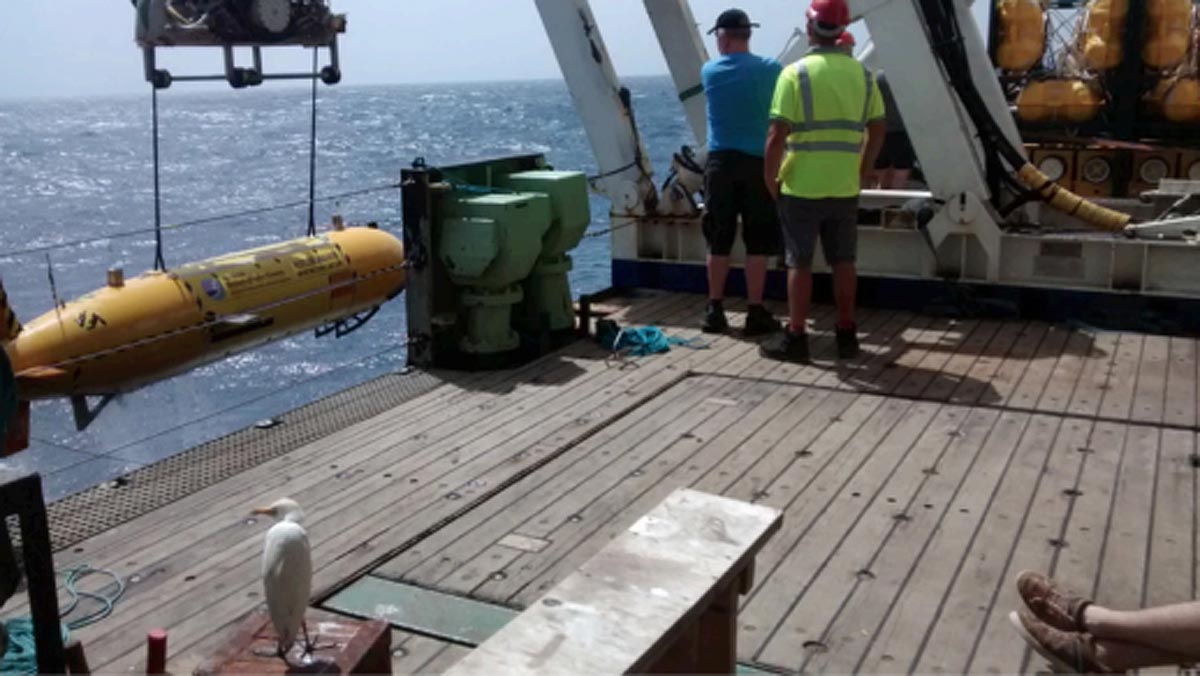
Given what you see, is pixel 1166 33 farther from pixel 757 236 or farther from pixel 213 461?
pixel 213 461

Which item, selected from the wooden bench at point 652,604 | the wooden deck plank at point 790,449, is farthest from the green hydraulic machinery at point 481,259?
the wooden bench at point 652,604

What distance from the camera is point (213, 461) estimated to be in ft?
16.5

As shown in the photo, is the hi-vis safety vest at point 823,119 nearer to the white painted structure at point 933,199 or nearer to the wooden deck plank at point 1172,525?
the white painted structure at point 933,199

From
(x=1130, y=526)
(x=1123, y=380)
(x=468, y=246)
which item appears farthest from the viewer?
(x=468, y=246)

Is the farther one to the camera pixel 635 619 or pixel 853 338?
pixel 853 338

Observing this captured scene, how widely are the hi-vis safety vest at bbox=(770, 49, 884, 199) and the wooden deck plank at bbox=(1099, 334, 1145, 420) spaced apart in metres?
1.66

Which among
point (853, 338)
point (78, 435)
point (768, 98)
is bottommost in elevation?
point (78, 435)

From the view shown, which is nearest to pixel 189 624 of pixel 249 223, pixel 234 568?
pixel 234 568

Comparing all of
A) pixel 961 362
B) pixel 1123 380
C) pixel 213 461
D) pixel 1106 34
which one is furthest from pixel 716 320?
pixel 1106 34

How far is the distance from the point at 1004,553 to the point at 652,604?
7.36ft

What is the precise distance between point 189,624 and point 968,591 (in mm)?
2414

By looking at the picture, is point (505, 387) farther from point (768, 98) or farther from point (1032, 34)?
point (1032, 34)

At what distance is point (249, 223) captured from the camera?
29469 mm

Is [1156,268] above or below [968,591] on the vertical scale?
above
